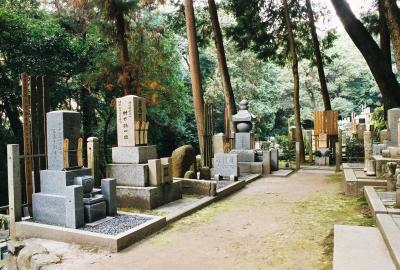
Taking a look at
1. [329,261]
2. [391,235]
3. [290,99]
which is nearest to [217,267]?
[329,261]

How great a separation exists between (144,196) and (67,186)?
2169 mm

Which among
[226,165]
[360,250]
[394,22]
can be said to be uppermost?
[394,22]

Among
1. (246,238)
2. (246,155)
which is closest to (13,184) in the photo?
(246,238)

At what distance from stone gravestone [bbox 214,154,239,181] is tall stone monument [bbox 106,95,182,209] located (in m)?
2.83

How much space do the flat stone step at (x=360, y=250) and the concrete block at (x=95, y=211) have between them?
13.6 ft

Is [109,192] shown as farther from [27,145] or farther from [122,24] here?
[122,24]

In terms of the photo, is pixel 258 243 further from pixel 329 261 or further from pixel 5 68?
pixel 5 68

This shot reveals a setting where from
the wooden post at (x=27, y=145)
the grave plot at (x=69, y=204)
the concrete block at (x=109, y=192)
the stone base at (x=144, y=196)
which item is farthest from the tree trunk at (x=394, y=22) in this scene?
the wooden post at (x=27, y=145)

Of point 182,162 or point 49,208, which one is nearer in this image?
point 49,208

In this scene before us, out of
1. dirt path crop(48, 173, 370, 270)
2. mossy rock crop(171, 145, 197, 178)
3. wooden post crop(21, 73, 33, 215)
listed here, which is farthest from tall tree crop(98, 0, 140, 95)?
dirt path crop(48, 173, 370, 270)

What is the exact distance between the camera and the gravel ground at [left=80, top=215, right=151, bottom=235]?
18.7 feet

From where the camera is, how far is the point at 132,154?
8438mm

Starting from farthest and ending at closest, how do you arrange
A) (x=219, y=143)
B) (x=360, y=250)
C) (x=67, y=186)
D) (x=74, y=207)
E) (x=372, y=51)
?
1. (x=219, y=143)
2. (x=372, y=51)
3. (x=67, y=186)
4. (x=74, y=207)
5. (x=360, y=250)

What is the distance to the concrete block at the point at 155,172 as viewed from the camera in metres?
8.08
